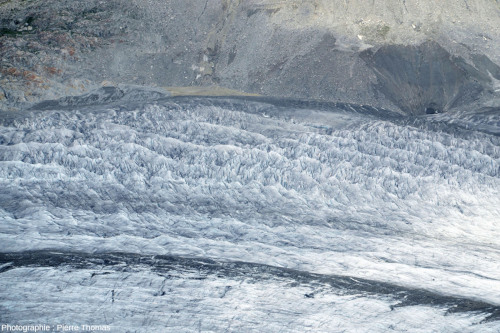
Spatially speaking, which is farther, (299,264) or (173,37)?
(173,37)

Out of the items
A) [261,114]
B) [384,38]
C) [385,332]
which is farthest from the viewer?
[384,38]

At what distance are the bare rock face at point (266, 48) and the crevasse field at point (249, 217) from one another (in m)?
0.13

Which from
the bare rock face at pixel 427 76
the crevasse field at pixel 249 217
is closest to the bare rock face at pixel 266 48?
the bare rock face at pixel 427 76

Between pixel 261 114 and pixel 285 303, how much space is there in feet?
2.77

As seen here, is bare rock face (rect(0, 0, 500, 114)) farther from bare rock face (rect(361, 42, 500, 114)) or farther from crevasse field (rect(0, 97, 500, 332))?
crevasse field (rect(0, 97, 500, 332))

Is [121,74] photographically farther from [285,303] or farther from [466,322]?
[466,322]

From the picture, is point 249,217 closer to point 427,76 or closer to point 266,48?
point 266,48

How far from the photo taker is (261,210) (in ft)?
5.86

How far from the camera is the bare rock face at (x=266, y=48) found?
2068mm

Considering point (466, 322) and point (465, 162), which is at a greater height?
point (465, 162)

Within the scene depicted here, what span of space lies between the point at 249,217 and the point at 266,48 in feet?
2.89

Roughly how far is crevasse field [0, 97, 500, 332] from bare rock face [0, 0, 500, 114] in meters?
0.13

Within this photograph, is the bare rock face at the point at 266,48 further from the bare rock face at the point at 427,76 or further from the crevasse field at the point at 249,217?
the crevasse field at the point at 249,217

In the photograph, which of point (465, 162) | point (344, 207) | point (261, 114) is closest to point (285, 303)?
point (344, 207)
